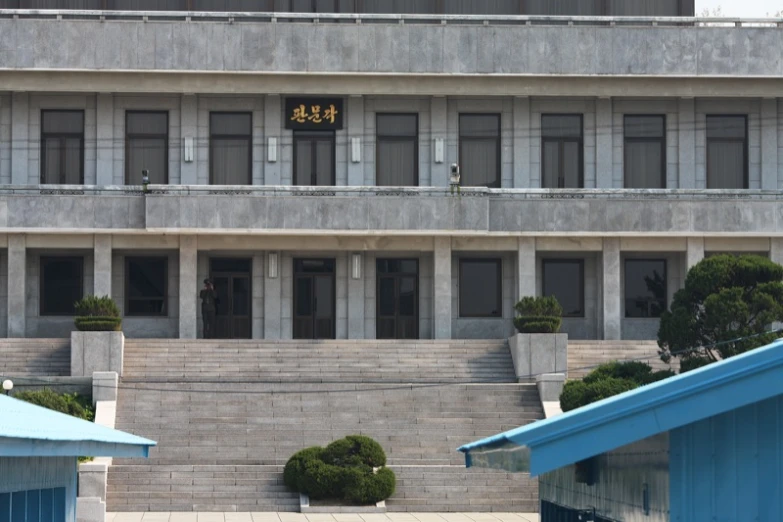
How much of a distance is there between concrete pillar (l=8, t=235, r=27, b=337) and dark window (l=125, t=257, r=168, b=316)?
3.33 meters

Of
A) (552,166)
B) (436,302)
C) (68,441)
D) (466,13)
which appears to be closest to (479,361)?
(436,302)

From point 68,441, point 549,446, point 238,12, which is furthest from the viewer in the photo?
point 238,12

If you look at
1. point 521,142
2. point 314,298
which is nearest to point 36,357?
point 314,298

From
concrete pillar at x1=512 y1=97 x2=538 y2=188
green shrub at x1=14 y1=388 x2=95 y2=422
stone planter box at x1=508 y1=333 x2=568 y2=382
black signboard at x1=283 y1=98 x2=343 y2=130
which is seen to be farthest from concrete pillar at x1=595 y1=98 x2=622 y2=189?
green shrub at x1=14 y1=388 x2=95 y2=422

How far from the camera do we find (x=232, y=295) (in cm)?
4975

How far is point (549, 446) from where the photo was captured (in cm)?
944

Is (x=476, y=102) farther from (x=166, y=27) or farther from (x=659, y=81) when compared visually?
(x=166, y=27)

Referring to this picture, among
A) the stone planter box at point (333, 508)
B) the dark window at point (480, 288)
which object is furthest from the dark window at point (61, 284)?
the stone planter box at point (333, 508)

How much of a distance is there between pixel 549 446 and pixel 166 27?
39392mm

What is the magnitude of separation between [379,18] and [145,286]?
435 inches

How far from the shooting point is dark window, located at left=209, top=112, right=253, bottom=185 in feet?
163

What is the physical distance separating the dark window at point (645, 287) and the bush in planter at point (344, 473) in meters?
17.6

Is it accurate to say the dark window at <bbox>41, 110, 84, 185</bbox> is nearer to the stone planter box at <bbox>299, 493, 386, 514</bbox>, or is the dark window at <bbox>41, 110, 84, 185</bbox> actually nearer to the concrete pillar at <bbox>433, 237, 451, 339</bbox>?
the concrete pillar at <bbox>433, 237, 451, 339</bbox>

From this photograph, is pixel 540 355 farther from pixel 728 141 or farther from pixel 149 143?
pixel 149 143
